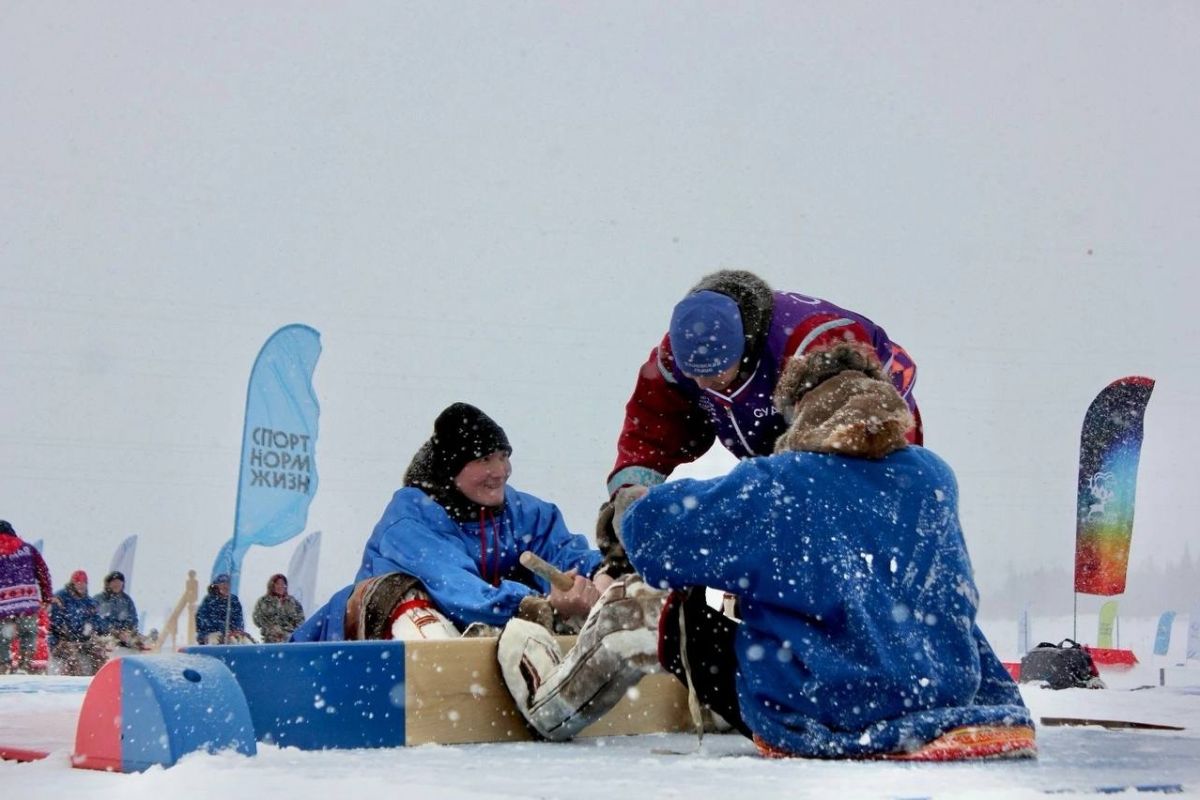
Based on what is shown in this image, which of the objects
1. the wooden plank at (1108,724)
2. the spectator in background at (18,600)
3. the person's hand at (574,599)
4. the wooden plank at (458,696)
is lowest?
the spectator in background at (18,600)

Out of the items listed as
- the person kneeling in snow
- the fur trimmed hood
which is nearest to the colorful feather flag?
the fur trimmed hood

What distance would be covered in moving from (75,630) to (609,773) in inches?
358

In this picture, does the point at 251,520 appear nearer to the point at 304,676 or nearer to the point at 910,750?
the point at 304,676

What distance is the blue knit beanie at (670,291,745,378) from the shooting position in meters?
2.81

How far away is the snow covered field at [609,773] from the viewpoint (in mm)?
1711

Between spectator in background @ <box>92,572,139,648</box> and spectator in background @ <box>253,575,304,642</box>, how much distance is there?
950 millimetres

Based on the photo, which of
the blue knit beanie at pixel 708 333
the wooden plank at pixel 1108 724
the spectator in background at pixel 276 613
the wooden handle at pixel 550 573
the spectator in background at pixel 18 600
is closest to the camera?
the blue knit beanie at pixel 708 333

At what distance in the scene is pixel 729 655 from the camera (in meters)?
2.27

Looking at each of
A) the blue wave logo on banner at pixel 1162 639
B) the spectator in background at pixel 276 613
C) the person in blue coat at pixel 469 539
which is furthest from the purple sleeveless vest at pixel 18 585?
→ the blue wave logo on banner at pixel 1162 639

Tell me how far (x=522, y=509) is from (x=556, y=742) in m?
1.22

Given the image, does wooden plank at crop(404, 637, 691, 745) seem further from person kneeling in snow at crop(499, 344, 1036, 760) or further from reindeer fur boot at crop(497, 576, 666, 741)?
person kneeling in snow at crop(499, 344, 1036, 760)

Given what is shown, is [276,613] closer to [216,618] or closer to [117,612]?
[216,618]

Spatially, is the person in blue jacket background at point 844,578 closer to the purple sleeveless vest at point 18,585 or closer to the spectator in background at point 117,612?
the purple sleeveless vest at point 18,585

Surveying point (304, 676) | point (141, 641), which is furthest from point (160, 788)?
point (141, 641)
